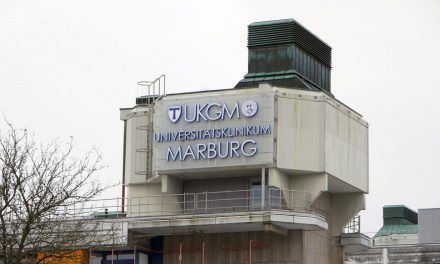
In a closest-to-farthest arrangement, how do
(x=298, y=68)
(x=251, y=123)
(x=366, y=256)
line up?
(x=251, y=123), (x=298, y=68), (x=366, y=256)

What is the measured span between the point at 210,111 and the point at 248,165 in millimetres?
3563

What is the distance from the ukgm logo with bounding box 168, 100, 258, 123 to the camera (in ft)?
232

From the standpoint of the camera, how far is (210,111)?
2808 inches

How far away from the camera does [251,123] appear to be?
70500mm

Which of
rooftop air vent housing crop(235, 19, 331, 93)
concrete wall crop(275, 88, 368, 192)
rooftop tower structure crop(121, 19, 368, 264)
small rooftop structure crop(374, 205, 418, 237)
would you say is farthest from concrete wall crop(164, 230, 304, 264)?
small rooftop structure crop(374, 205, 418, 237)

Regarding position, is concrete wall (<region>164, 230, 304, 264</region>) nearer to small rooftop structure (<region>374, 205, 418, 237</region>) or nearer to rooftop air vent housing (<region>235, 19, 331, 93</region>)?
rooftop air vent housing (<region>235, 19, 331, 93</region>)

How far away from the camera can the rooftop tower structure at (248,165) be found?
70.3 m

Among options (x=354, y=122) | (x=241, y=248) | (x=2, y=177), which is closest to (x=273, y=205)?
(x=241, y=248)

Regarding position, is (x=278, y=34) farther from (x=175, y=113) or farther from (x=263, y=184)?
(x=263, y=184)

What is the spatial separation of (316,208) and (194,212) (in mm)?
6757

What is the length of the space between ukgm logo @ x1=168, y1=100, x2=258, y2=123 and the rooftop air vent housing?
334 cm

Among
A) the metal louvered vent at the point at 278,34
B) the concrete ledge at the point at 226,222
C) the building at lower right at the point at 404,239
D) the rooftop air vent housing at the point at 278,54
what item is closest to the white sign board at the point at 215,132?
the concrete ledge at the point at 226,222

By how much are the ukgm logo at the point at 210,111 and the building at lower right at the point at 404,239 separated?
10792 mm

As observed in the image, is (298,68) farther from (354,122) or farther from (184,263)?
(184,263)
